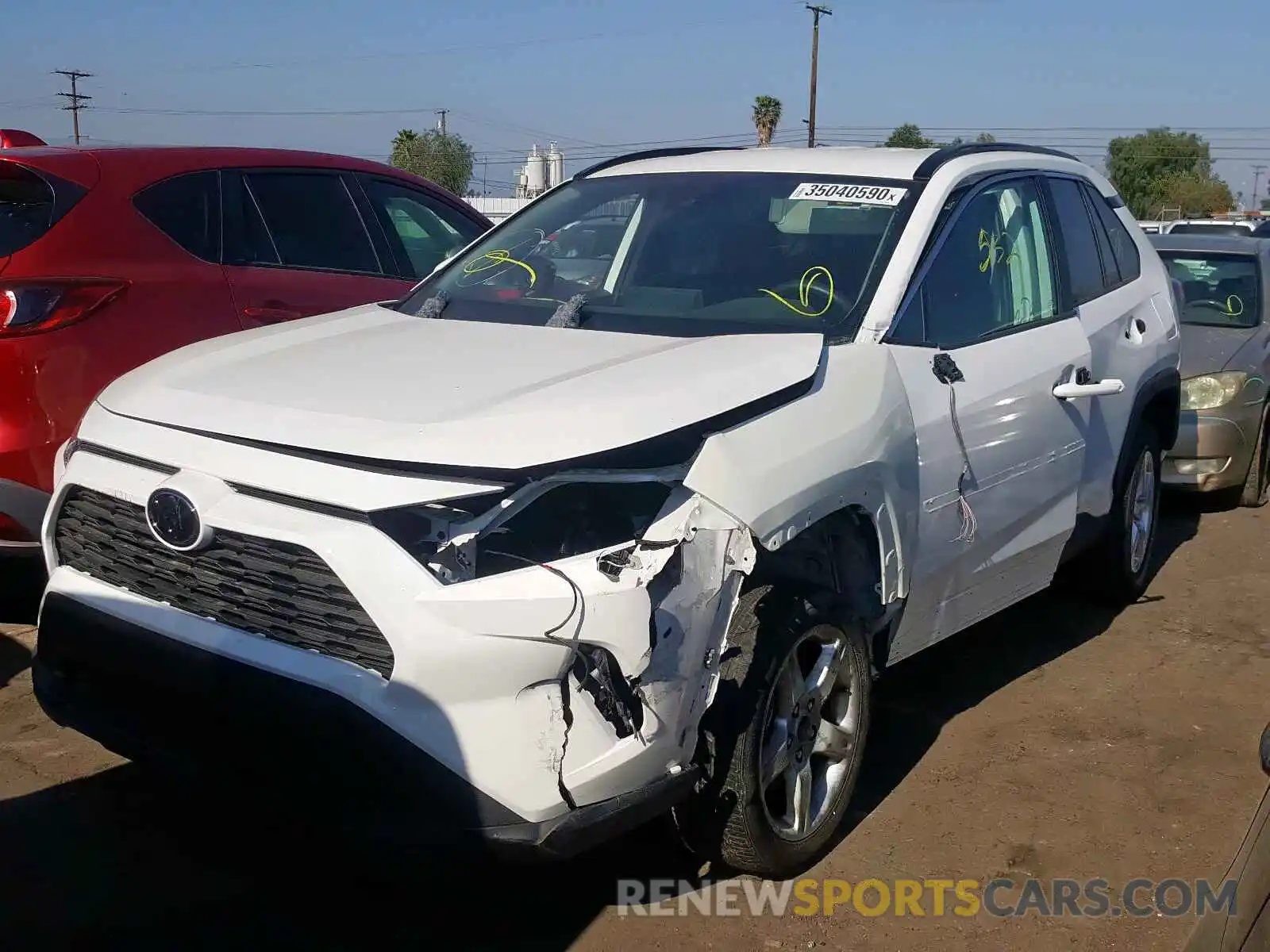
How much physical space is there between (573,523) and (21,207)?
3050mm

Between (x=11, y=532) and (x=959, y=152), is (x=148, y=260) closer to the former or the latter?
(x=11, y=532)

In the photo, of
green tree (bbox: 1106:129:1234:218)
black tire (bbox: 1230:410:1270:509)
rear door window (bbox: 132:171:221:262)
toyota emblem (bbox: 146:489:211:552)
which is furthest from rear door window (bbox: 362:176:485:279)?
green tree (bbox: 1106:129:1234:218)

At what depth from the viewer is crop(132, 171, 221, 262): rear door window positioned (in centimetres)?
495

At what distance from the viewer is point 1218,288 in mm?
8344

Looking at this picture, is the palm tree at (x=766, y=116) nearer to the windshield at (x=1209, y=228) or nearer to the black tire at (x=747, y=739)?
the windshield at (x=1209, y=228)

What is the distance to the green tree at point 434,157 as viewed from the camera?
58.2 metres

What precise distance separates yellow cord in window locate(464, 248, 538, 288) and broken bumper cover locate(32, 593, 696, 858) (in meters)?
1.93

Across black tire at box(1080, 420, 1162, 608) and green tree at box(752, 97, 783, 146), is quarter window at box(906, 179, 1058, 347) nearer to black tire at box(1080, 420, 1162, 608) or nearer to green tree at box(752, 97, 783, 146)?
black tire at box(1080, 420, 1162, 608)

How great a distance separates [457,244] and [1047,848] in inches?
159

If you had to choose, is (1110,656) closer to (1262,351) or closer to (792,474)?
(792,474)

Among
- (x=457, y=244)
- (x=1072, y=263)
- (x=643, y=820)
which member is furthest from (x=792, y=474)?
(x=457, y=244)

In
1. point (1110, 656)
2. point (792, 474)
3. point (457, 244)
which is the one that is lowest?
point (1110, 656)

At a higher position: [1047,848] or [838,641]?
[838,641]

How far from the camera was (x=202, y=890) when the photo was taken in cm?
316
